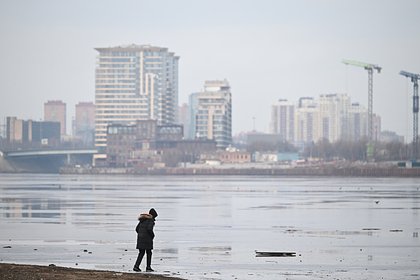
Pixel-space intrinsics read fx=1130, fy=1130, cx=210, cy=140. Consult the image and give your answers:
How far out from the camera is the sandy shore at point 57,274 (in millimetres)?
28406

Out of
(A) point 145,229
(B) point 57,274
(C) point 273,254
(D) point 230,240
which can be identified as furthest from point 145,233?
(D) point 230,240

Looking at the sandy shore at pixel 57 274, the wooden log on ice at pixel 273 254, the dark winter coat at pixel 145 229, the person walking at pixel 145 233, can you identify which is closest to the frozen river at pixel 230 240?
the wooden log on ice at pixel 273 254

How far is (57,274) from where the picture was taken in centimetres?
2923

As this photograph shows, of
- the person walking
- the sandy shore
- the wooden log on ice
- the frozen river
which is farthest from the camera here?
the wooden log on ice

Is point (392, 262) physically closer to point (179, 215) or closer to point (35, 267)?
point (35, 267)

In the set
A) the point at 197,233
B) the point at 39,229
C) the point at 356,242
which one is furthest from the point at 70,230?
the point at 356,242

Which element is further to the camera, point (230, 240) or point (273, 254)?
point (230, 240)

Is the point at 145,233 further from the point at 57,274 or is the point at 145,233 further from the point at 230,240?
the point at 230,240

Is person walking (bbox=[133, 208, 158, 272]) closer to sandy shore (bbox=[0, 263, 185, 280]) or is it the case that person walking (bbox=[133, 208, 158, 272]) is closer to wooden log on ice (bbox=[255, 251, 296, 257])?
sandy shore (bbox=[0, 263, 185, 280])

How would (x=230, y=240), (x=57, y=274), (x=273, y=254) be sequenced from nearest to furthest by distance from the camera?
(x=57, y=274), (x=273, y=254), (x=230, y=240)

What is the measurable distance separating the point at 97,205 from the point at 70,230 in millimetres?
24915

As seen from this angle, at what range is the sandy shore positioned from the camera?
28406mm

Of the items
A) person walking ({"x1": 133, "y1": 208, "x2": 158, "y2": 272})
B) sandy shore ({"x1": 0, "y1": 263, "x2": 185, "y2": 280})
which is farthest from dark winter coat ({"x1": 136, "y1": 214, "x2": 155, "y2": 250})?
sandy shore ({"x1": 0, "y1": 263, "x2": 185, "y2": 280})

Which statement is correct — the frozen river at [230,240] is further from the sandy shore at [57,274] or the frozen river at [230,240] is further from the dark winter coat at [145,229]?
the sandy shore at [57,274]
